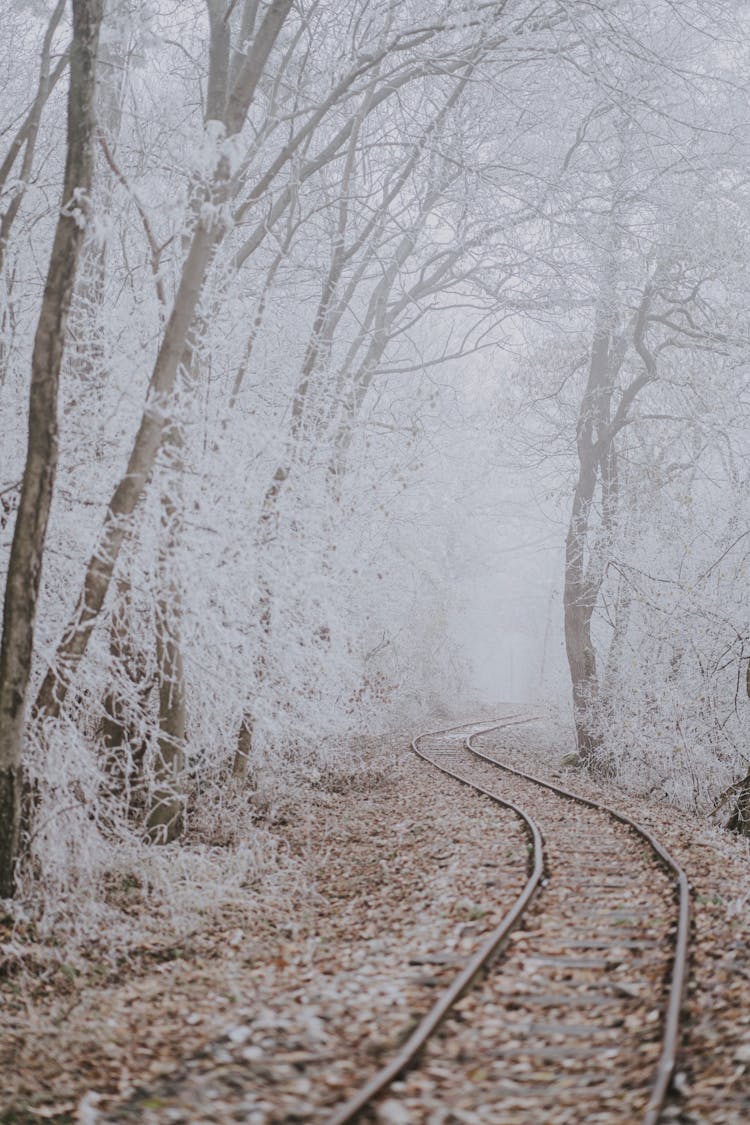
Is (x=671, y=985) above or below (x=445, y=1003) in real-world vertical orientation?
above

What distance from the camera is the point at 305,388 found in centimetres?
1127

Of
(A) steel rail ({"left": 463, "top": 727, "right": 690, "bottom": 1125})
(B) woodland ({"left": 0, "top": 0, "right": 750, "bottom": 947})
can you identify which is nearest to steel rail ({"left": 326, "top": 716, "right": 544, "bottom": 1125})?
(A) steel rail ({"left": 463, "top": 727, "right": 690, "bottom": 1125})

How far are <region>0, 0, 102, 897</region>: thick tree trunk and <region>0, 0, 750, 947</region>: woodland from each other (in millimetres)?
28

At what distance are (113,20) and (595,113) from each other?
7563mm

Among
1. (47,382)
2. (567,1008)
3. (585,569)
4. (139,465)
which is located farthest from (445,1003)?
(585,569)

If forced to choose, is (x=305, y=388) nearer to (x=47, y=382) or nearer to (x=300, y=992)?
(x=47, y=382)

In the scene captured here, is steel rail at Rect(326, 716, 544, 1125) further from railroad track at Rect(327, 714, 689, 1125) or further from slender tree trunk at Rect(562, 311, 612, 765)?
slender tree trunk at Rect(562, 311, 612, 765)

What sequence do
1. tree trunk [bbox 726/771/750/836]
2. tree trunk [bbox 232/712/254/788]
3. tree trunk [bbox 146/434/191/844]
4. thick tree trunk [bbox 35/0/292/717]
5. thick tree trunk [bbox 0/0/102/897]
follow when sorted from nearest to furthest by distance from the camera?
thick tree trunk [bbox 0/0/102/897], thick tree trunk [bbox 35/0/292/717], tree trunk [bbox 146/434/191/844], tree trunk [bbox 232/712/254/788], tree trunk [bbox 726/771/750/836]

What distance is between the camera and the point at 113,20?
10.5 meters

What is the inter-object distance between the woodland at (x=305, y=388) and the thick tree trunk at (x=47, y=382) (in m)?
0.03

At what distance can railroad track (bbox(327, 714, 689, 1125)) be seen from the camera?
4.57m

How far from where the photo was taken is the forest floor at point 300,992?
471cm

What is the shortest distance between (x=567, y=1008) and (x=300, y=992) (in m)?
1.73

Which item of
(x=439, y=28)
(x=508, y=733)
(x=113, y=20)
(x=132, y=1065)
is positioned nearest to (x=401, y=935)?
(x=132, y=1065)
